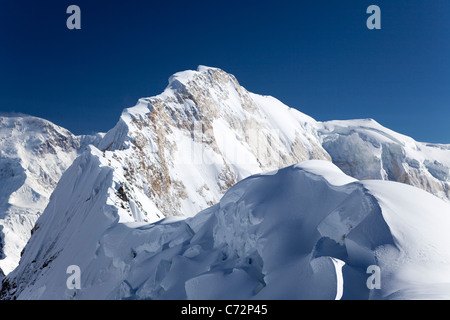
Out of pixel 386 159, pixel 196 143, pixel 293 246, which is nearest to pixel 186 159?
pixel 196 143

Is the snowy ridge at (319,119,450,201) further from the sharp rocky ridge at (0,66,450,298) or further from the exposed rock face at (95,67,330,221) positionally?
the exposed rock face at (95,67,330,221)

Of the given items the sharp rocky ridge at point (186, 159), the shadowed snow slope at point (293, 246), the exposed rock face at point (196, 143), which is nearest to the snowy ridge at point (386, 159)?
the sharp rocky ridge at point (186, 159)

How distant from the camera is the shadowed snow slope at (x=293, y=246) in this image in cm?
715

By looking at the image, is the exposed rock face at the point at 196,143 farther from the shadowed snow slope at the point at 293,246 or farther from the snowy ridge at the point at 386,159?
the shadowed snow slope at the point at 293,246

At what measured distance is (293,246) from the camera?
8.64 metres

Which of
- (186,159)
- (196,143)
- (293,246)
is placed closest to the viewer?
(293,246)

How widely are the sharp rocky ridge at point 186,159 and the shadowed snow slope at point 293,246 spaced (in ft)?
2.13

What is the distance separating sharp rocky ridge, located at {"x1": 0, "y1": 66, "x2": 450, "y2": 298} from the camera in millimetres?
24000

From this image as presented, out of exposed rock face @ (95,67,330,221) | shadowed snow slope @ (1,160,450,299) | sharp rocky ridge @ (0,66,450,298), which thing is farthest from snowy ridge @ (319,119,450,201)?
shadowed snow slope @ (1,160,450,299)

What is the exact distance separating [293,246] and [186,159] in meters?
52.0

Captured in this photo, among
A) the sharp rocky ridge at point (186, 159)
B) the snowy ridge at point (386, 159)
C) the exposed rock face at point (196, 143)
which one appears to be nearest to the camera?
the sharp rocky ridge at point (186, 159)

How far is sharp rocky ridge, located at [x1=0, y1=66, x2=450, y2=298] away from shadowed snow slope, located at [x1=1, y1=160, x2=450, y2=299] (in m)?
0.65

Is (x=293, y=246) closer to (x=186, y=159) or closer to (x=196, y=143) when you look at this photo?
(x=186, y=159)
